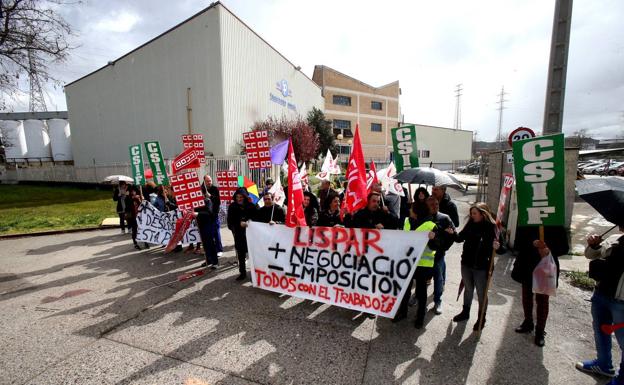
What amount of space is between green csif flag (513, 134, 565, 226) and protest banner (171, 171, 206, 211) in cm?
560

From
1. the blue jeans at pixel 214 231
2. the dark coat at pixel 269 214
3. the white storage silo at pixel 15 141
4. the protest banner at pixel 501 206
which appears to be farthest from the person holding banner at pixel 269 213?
the white storage silo at pixel 15 141

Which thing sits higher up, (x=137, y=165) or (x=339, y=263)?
(x=137, y=165)

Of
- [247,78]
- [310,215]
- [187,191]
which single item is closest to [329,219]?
[310,215]

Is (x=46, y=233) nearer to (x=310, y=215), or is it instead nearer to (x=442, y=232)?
(x=310, y=215)

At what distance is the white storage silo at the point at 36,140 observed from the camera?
133 feet

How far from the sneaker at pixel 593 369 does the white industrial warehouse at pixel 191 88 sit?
18562 mm

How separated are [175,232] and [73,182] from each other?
2437cm

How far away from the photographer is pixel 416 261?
11.8 feet

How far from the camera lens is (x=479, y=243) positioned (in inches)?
144

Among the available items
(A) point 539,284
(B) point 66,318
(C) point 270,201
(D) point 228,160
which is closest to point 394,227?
(A) point 539,284

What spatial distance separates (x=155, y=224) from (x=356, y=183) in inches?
216

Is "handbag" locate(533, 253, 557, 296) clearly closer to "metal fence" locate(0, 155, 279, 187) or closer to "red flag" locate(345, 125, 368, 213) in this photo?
"red flag" locate(345, 125, 368, 213)

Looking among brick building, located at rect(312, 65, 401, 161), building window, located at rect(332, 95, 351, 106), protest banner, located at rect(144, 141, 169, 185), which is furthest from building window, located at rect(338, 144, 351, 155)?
protest banner, located at rect(144, 141, 169, 185)

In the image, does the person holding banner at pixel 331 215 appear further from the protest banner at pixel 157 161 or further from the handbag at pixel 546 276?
the protest banner at pixel 157 161
